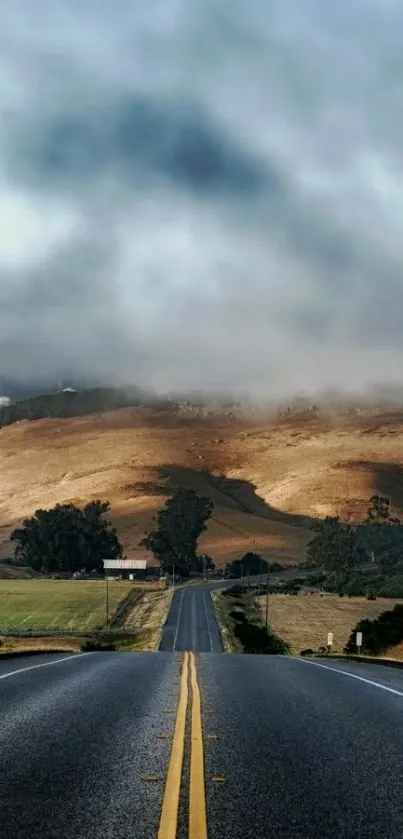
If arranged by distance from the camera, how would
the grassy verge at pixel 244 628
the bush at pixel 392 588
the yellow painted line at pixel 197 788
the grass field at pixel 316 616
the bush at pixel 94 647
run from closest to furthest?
the yellow painted line at pixel 197 788
the bush at pixel 94 647
the grassy verge at pixel 244 628
the grass field at pixel 316 616
the bush at pixel 392 588

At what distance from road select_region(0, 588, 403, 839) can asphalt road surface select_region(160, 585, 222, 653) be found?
61.6 meters

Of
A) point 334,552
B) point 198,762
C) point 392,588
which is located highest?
point 334,552

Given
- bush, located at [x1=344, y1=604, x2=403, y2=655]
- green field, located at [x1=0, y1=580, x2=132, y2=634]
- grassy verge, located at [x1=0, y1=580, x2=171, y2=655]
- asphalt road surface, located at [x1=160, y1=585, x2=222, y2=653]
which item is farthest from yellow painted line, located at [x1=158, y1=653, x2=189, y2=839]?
green field, located at [x1=0, y1=580, x2=132, y2=634]

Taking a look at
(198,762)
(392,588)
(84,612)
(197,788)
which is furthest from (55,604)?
(197,788)

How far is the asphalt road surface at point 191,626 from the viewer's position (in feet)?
267

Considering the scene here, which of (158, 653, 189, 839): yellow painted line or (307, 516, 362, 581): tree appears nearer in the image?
(158, 653, 189, 839): yellow painted line

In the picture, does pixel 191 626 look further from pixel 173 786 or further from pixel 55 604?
pixel 173 786

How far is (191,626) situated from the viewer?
98.8 meters

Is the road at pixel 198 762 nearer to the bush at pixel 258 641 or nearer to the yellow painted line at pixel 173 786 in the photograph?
the yellow painted line at pixel 173 786

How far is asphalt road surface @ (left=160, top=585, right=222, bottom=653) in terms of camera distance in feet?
267

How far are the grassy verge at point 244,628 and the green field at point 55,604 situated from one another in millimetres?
17490

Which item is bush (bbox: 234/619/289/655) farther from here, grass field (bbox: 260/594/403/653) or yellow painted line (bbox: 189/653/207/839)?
yellow painted line (bbox: 189/653/207/839)

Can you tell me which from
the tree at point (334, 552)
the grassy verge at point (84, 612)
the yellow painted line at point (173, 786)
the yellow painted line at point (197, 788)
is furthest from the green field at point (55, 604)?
the yellow painted line at point (197, 788)

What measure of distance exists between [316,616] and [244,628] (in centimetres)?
1993
